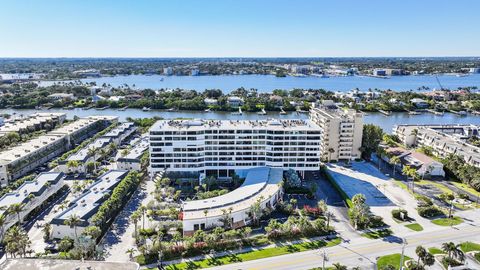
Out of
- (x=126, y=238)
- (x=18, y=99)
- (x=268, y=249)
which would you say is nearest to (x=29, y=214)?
(x=126, y=238)

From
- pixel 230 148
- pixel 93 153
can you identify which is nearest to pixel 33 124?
pixel 93 153

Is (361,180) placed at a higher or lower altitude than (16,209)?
lower

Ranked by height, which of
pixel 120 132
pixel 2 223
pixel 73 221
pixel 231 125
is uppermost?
pixel 231 125

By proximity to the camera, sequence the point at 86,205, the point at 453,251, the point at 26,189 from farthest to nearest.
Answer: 1. the point at 26,189
2. the point at 86,205
3. the point at 453,251

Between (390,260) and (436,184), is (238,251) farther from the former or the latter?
(436,184)

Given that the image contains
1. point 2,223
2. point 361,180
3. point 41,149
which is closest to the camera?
point 2,223

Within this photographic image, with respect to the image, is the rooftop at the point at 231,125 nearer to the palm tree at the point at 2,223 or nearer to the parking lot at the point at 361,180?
the parking lot at the point at 361,180

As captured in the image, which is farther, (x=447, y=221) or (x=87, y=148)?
(x=87, y=148)
